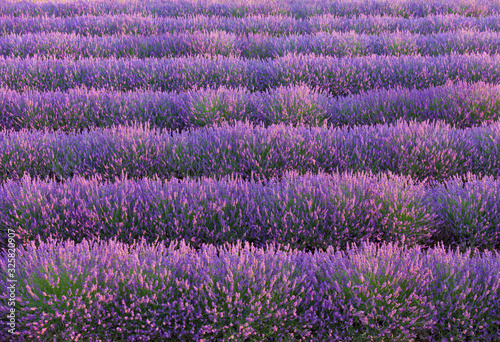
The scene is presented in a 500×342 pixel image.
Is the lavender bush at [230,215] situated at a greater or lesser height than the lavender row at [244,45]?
lesser

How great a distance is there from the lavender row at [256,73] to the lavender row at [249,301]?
348 cm

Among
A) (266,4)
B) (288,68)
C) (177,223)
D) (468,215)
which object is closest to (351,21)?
(266,4)

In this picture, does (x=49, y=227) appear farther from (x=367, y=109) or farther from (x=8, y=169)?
Answer: (x=367, y=109)

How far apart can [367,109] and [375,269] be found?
284 cm

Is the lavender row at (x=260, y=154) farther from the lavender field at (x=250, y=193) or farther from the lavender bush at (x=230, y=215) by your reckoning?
the lavender bush at (x=230, y=215)

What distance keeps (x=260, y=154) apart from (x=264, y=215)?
884mm

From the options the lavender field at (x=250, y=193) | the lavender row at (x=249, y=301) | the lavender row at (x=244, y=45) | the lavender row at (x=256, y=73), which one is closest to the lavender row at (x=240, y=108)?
the lavender field at (x=250, y=193)

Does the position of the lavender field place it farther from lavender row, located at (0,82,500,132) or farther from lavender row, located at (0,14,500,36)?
lavender row, located at (0,14,500,36)

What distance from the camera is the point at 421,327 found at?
2078mm

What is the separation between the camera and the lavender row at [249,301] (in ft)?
6.68

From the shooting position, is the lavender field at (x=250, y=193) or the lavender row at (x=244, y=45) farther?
the lavender row at (x=244, y=45)

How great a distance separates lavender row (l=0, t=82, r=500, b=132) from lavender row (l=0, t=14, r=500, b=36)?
3210mm

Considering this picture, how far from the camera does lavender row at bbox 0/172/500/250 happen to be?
9.21 ft

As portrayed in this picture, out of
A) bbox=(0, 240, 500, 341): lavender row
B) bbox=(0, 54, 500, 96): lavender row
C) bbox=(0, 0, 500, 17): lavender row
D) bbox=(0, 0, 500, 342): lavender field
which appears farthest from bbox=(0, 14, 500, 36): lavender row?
bbox=(0, 240, 500, 341): lavender row
